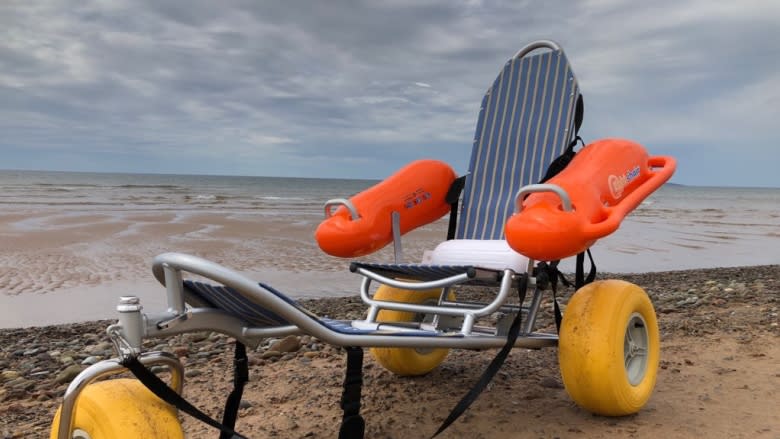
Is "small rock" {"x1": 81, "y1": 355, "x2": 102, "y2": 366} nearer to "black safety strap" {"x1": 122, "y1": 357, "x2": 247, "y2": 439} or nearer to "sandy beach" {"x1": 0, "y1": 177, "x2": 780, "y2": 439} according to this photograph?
"sandy beach" {"x1": 0, "y1": 177, "x2": 780, "y2": 439}

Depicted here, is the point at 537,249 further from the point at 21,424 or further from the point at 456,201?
the point at 21,424

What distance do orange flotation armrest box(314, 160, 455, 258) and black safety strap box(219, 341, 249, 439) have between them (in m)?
1.07

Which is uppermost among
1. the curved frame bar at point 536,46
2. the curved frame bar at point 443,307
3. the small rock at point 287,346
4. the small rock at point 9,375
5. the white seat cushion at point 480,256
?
the curved frame bar at point 536,46

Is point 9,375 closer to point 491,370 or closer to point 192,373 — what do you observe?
point 192,373

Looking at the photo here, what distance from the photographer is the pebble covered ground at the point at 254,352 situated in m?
3.74

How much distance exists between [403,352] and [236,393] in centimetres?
141

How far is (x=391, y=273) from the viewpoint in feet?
11.7

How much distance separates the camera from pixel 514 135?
4.30 metres

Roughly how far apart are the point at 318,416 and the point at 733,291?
5489 millimetres

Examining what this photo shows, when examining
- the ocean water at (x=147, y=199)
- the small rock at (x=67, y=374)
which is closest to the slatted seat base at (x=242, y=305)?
the small rock at (x=67, y=374)

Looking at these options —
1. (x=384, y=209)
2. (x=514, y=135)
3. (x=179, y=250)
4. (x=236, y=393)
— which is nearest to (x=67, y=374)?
(x=236, y=393)

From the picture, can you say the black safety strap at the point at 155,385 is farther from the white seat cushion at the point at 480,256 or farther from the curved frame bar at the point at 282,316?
the white seat cushion at the point at 480,256

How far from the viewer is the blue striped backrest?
4.11m

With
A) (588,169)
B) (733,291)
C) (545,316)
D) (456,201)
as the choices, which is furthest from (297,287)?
(588,169)
